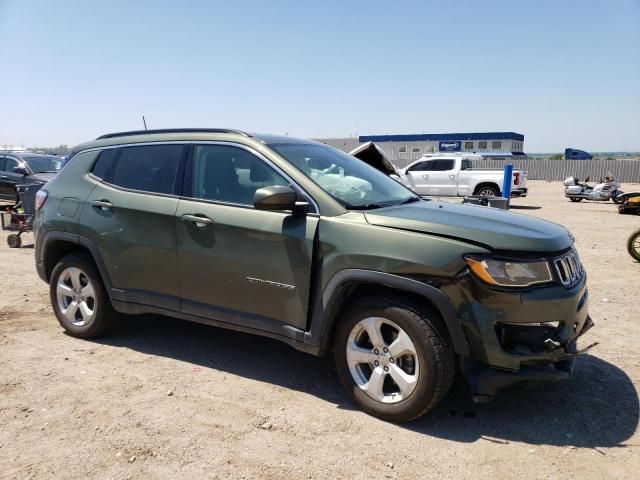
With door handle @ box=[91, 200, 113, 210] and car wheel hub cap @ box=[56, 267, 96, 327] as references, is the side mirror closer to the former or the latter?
door handle @ box=[91, 200, 113, 210]

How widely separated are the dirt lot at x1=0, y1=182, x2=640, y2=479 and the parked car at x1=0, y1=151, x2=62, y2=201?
1071 centimetres

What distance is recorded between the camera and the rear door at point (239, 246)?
11.5 feet

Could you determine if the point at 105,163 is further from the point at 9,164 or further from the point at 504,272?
the point at 9,164

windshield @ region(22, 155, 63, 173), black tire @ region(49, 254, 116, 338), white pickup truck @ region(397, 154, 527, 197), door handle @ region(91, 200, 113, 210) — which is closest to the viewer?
door handle @ region(91, 200, 113, 210)

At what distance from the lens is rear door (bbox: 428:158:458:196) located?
1956 cm

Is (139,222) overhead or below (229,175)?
below

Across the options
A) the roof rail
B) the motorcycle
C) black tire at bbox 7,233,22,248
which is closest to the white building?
the motorcycle

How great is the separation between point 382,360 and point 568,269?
1.31 m

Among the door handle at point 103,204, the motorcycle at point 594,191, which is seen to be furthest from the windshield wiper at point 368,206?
the motorcycle at point 594,191

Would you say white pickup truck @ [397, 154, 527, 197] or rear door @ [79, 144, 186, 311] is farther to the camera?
white pickup truck @ [397, 154, 527, 197]

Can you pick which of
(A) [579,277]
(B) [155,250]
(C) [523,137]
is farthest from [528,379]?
(C) [523,137]

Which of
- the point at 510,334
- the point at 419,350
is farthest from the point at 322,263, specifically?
the point at 510,334

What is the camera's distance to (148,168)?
4383mm

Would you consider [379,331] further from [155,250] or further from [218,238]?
[155,250]
